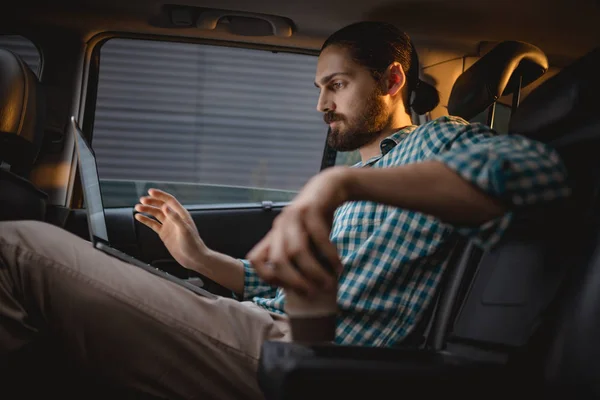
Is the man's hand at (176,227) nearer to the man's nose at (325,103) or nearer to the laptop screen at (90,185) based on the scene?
the laptop screen at (90,185)

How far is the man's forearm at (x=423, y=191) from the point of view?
0.74m

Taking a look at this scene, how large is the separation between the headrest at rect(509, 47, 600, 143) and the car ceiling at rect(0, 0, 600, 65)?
1136 mm

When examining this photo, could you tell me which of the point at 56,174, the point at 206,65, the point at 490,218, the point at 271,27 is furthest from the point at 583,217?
the point at 206,65

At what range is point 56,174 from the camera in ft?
7.09

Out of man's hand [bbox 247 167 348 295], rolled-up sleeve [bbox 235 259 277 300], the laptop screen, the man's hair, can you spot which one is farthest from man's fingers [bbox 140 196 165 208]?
man's hand [bbox 247 167 348 295]

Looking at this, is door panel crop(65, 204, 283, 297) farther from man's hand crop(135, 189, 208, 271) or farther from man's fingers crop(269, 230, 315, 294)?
man's fingers crop(269, 230, 315, 294)

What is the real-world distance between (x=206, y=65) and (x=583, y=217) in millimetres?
2435

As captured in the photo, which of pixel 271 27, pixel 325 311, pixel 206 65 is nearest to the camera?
pixel 325 311

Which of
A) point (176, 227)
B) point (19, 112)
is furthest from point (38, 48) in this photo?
point (176, 227)

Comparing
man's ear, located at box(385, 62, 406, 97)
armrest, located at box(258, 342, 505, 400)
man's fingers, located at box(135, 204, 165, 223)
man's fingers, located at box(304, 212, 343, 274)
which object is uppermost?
man's ear, located at box(385, 62, 406, 97)

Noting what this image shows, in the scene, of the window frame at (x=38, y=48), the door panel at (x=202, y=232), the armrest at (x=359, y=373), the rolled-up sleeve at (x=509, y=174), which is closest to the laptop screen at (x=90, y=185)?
the door panel at (x=202, y=232)

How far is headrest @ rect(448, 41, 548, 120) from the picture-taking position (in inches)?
Answer: 69.9

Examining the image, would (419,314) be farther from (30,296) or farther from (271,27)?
(271,27)

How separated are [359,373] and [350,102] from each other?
1126 mm
